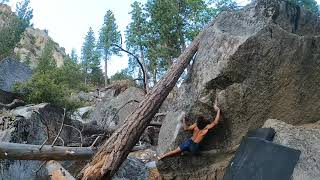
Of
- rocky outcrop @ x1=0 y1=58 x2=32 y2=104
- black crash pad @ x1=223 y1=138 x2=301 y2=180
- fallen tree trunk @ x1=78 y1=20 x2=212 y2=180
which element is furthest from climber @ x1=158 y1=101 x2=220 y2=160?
rocky outcrop @ x1=0 y1=58 x2=32 y2=104

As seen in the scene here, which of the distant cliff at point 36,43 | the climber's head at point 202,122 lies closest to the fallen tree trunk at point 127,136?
the climber's head at point 202,122

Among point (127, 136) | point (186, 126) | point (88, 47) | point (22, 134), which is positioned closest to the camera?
point (127, 136)

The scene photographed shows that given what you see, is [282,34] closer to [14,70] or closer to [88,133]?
[88,133]

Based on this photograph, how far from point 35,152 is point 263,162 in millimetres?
4548

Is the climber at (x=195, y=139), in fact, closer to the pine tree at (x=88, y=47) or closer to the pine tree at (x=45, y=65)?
the pine tree at (x=45, y=65)

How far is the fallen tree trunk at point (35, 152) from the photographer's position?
7.31 m

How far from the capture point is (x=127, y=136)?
8320 mm

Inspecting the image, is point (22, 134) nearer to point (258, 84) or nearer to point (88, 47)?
point (258, 84)

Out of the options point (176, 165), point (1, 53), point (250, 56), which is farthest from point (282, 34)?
point (1, 53)

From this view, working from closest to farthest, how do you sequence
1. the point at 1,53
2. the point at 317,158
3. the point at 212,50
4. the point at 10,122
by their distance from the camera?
1. the point at 317,158
2. the point at 212,50
3. the point at 10,122
4. the point at 1,53

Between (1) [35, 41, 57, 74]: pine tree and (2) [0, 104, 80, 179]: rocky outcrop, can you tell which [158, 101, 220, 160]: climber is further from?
(1) [35, 41, 57, 74]: pine tree

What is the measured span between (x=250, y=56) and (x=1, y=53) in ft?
106

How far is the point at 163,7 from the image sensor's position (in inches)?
985

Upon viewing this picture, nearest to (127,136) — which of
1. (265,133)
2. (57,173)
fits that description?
(57,173)
